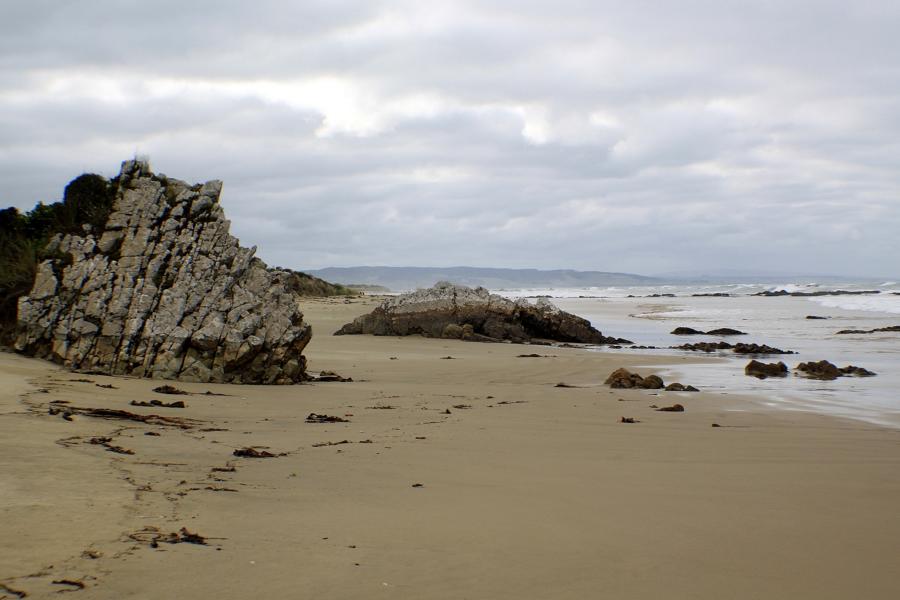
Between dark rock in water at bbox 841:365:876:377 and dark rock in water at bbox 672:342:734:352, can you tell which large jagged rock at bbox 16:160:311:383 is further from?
dark rock in water at bbox 672:342:734:352

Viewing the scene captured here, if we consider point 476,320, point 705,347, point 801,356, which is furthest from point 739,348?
point 476,320

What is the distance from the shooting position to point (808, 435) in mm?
7438

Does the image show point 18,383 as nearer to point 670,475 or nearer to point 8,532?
point 8,532

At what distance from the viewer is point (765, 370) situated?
13.1m

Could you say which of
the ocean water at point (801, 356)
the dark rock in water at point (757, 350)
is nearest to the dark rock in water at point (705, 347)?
the ocean water at point (801, 356)

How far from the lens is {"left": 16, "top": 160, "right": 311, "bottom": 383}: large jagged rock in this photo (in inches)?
396

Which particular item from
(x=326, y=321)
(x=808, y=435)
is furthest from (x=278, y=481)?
(x=326, y=321)

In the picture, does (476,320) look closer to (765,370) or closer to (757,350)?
(757,350)

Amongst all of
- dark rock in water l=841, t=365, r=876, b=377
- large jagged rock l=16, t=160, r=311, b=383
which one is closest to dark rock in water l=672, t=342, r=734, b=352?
dark rock in water l=841, t=365, r=876, b=377

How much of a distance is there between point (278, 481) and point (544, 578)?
2071 millimetres

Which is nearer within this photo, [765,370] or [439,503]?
[439,503]

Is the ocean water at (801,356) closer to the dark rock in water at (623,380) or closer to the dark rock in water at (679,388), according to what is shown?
the dark rock in water at (679,388)

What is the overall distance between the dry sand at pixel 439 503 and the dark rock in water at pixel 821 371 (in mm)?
4382

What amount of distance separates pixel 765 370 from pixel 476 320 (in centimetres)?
952
